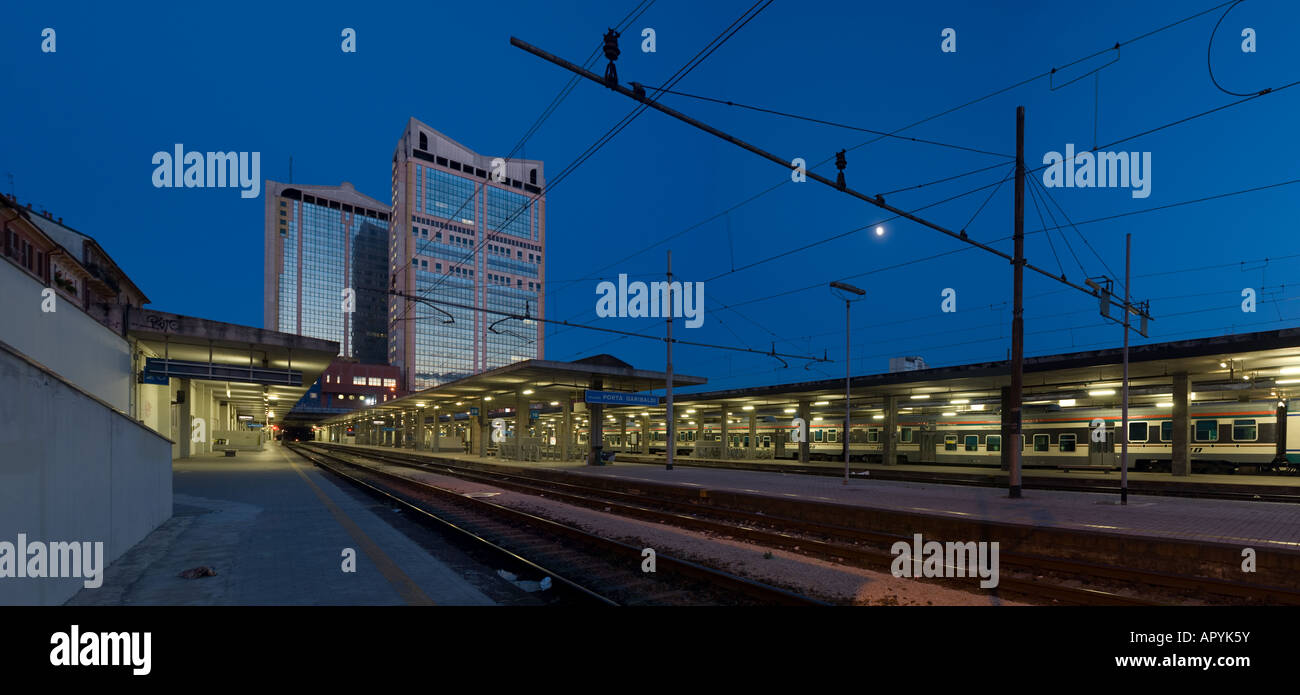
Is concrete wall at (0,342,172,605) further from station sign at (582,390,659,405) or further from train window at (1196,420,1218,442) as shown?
train window at (1196,420,1218,442)

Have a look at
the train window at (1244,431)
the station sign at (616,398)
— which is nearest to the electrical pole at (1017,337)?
the train window at (1244,431)

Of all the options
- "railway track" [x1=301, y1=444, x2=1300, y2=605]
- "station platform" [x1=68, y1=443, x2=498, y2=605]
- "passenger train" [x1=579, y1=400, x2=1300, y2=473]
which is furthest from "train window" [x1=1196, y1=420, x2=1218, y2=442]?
"station platform" [x1=68, y1=443, x2=498, y2=605]

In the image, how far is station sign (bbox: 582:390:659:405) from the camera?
31.0m

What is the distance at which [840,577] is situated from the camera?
29.9ft

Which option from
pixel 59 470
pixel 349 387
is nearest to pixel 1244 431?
pixel 59 470

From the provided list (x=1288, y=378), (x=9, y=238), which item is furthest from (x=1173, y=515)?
(x=9, y=238)

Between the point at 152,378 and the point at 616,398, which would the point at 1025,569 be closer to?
the point at 616,398

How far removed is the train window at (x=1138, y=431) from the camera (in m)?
25.9

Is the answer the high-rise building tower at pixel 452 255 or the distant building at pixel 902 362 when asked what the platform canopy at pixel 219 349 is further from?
the high-rise building tower at pixel 452 255

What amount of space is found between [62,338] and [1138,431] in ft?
121

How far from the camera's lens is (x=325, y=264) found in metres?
153

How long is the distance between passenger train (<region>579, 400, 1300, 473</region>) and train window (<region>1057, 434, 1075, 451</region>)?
0.13ft
